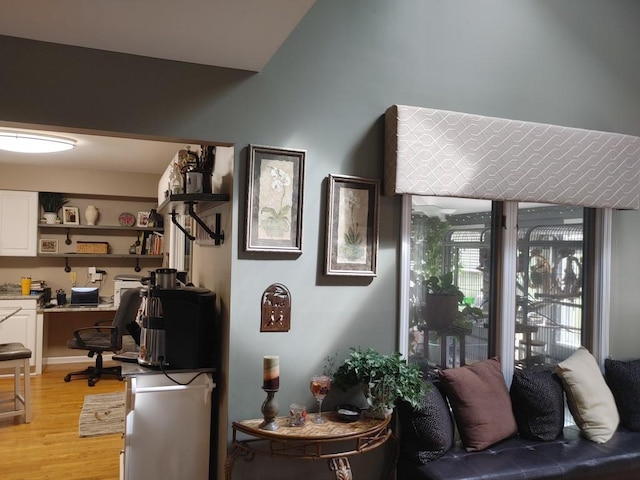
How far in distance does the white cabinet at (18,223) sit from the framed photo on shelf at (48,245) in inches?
8.0

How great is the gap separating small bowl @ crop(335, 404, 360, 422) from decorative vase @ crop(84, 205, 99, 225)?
4.83 m

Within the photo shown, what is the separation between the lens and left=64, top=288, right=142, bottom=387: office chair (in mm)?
4957

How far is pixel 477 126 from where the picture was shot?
2658 millimetres

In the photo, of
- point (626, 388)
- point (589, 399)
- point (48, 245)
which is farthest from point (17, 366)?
point (626, 388)

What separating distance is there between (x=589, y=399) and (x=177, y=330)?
2.29 m

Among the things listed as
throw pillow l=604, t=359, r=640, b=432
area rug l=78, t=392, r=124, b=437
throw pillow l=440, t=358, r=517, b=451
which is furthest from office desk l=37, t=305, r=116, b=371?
throw pillow l=604, t=359, r=640, b=432

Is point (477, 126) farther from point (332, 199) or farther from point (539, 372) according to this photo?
point (539, 372)

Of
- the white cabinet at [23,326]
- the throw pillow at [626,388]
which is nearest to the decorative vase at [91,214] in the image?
the white cabinet at [23,326]

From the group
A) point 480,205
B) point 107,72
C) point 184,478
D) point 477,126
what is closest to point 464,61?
point 477,126

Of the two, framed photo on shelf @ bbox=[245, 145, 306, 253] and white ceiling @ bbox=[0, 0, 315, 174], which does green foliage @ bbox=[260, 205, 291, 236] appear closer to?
framed photo on shelf @ bbox=[245, 145, 306, 253]

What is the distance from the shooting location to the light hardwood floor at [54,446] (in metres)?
3.19

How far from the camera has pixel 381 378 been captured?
2383 mm

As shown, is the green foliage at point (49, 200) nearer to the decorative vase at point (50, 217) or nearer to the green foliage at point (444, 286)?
the decorative vase at point (50, 217)

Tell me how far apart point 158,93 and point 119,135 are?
0.26 metres
